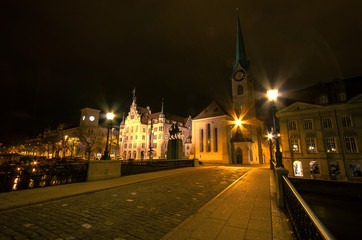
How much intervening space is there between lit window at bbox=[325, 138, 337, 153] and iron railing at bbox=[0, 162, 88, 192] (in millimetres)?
36455

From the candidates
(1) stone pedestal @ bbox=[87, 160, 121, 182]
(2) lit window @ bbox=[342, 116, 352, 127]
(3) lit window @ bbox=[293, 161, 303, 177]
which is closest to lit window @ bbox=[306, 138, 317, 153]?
(3) lit window @ bbox=[293, 161, 303, 177]

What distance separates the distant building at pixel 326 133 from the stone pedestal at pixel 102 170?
3088 cm

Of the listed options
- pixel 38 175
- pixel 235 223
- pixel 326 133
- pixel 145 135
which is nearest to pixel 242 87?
pixel 326 133

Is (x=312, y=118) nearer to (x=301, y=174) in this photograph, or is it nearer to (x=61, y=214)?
(x=301, y=174)

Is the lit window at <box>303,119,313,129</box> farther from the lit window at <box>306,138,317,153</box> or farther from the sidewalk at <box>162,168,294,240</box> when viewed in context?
the sidewalk at <box>162,168,294,240</box>

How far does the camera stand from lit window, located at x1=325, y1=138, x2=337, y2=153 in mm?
27703

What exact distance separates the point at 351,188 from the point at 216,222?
24.3 meters

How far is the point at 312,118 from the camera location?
3023 centimetres

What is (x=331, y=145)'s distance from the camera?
91.9 feet

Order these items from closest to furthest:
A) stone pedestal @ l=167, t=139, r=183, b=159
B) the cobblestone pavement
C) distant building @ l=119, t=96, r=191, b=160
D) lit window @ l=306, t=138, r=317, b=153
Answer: the cobblestone pavement
stone pedestal @ l=167, t=139, r=183, b=159
lit window @ l=306, t=138, r=317, b=153
distant building @ l=119, t=96, r=191, b=160

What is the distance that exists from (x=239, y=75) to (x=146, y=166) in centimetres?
4005

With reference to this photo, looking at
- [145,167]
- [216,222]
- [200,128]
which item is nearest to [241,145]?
[200,128]

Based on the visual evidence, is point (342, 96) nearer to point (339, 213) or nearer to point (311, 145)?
point (311, 145)

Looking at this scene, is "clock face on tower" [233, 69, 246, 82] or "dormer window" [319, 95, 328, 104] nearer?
"dormer window" [319, 95, 328, 104]
